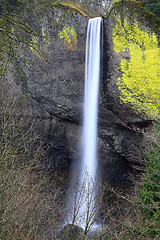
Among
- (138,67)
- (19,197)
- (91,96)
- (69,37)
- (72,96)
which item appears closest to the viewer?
(19,197)

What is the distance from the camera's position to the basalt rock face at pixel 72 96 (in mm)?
11516

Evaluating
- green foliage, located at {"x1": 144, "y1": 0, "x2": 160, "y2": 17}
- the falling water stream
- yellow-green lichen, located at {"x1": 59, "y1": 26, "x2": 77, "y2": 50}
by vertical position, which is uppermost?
green foliage, located at {"x1": 144, "y1": 0, "x2": 160, "y2": 17}

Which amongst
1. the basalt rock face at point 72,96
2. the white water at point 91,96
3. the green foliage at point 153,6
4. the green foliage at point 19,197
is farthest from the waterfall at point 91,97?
the green foliage at point 19,197

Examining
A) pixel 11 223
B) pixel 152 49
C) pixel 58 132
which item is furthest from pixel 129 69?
pixel 11 223

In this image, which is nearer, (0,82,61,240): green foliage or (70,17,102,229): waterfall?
(0,82,61,240): green foliage

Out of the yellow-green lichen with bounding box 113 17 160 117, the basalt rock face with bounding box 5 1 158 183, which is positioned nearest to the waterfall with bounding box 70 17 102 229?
the basalt rock face with bounding box 5 1 158 183

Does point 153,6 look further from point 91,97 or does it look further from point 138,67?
point 91,97

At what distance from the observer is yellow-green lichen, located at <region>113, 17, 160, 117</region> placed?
34.4ft

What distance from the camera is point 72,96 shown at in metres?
12.7

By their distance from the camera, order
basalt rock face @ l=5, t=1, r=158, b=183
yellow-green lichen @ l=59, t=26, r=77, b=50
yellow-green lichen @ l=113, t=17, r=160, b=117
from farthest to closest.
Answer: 1. yellow-green lichen @ l=59, t=26, r=77, b=50
2. basalt rock face @ l=5, t=1, r=158, b=183
3. yellow-green lichen @ l=113, t=17, r=160, b=117

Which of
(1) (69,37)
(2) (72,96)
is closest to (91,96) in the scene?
(2) (72,96)

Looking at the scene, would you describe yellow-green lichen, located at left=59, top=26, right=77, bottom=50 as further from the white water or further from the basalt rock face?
the white water

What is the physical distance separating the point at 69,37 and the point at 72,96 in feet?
11.0

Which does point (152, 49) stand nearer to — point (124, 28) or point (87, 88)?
point (124, 28)
